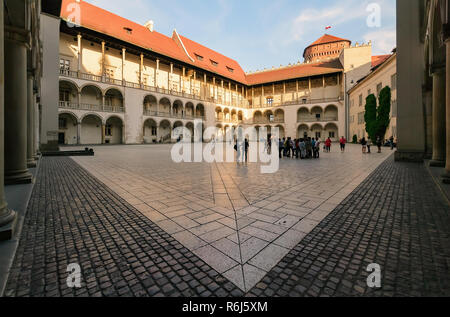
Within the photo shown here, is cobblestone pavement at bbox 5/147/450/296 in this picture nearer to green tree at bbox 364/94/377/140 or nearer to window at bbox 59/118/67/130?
green tree at bbox 364/94/377/140

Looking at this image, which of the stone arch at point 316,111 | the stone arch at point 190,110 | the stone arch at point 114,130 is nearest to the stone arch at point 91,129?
the stone arch at point 114,130

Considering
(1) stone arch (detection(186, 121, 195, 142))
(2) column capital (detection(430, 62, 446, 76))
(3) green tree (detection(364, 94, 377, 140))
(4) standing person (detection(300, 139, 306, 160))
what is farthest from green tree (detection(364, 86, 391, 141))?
(1) stone arch (detection(186, 121, 195, 142))

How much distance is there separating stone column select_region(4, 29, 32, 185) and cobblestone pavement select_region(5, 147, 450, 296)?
137cm

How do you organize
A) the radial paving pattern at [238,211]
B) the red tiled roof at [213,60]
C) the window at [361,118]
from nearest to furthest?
1. the radial paving pattern at [238,211]
2. the window at [361,118]
3. the red tiled roof at [213,60]

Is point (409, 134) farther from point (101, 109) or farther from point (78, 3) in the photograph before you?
point (78, 3)

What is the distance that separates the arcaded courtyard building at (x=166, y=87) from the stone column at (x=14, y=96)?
27.0 meters

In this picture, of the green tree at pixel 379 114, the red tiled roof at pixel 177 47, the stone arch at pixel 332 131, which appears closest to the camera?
the green tree at pixel 379 114

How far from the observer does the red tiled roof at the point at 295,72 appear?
4625 cm

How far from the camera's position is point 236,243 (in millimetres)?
2770

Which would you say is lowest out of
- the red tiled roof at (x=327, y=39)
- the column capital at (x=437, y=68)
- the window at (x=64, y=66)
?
the column capital at (x=437, y=68)

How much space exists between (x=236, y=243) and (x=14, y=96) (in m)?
6.31

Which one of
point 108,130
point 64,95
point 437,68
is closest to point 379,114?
point 437,68

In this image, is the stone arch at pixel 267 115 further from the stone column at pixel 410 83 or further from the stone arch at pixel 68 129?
the stone column at pixel 410 83

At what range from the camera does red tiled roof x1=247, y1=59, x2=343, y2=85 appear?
152 feet
